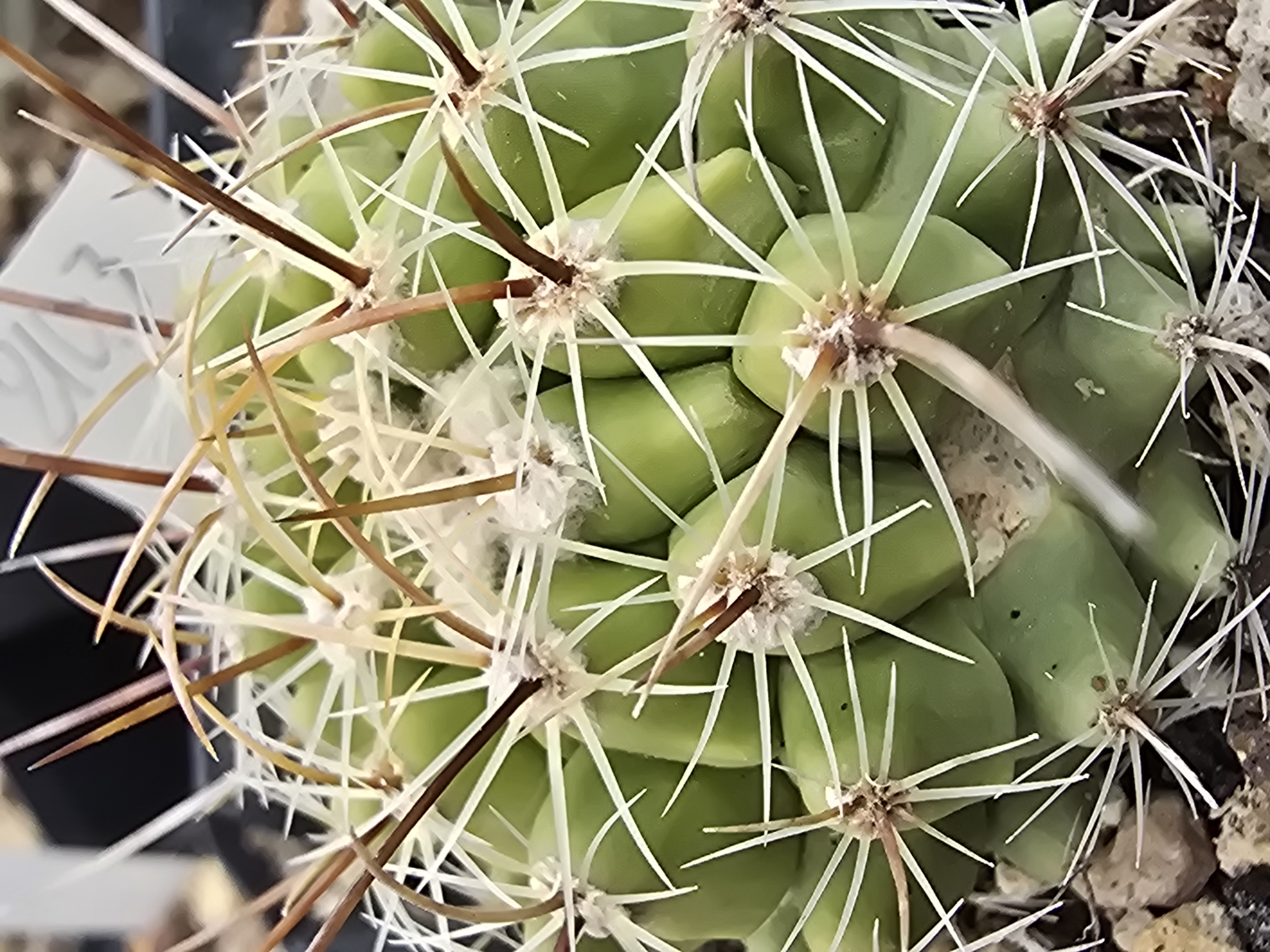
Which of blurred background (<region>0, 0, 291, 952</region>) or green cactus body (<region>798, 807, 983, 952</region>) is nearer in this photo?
green cactus body (<region>798, 807, 983, 952</region>)

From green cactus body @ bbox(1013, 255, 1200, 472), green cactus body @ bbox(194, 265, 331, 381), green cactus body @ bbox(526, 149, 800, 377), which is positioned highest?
green cactus body @ bbox(1013, 255, 1200, 472)

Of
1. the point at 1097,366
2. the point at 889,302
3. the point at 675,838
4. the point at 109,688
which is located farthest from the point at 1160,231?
the point at 109,688

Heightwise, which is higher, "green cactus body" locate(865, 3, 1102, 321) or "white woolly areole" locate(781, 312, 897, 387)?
"green cactus body" locate(865, 3, 1102, 321)

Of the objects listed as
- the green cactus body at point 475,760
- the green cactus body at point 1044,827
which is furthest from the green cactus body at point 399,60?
the green cactus body at point 1044,827

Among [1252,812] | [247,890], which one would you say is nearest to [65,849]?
[247,890]

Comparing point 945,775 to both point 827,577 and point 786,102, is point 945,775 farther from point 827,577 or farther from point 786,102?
point 786,102

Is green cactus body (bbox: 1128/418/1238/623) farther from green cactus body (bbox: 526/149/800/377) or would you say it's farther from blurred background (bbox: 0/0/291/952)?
blurred background (bbox: 0/0/291/952)

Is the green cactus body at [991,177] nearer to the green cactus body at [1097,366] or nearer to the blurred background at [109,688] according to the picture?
the green cactus body at [1097,366]

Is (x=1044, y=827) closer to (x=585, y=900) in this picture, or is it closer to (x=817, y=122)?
(x=585, y=900)

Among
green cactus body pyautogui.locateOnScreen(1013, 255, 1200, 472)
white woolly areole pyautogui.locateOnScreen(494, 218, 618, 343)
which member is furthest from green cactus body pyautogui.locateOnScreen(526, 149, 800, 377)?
green cactus body pyautogui.locateOnScreen(1013, 255, 1200, 472)
